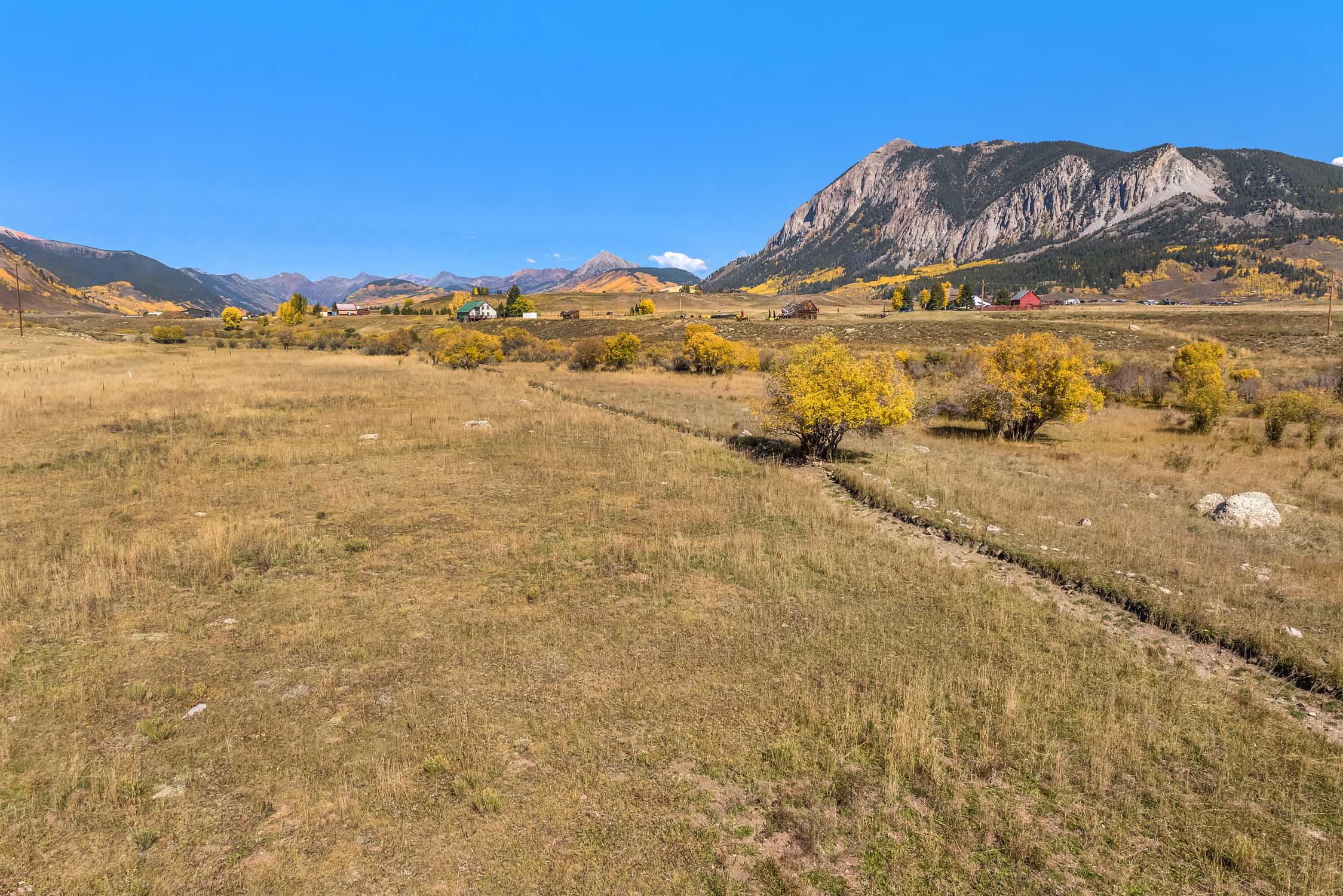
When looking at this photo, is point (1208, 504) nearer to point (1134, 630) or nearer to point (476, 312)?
point (1134, 630)

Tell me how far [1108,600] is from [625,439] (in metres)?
15.3

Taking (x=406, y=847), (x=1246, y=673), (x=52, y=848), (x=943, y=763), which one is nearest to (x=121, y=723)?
(x=52, y=848)

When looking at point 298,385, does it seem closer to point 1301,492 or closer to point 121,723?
point 121,723

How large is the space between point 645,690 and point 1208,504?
15413 mm

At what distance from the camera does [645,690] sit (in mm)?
7383

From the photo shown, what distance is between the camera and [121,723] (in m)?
6.51

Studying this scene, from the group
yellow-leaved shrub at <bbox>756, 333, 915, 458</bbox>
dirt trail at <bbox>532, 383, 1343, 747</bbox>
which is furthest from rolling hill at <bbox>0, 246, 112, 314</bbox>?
dirt trail at <bbox>532, 383, 1343, 747</bbox>

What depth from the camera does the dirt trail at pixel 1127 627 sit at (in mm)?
7137

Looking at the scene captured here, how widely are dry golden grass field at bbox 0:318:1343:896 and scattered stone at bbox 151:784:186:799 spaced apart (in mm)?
30

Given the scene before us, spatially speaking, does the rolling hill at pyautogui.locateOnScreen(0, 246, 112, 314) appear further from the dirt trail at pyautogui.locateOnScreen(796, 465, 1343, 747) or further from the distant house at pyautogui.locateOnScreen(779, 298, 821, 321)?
the dirt trail at pyautogui.locateOnScreen(796, 465, 1343, 747)

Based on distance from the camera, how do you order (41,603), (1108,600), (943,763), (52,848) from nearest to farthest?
(52,848) < (943,763) < (41,603) < (1108,600)

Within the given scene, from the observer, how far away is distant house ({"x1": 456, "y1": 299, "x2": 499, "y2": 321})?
117656 mm

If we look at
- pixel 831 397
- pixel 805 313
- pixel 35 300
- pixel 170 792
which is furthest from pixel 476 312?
pixel 35 300

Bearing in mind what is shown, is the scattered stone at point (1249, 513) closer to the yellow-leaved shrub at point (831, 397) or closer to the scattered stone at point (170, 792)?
the yellow-leaved shrub at point (831, 397)
